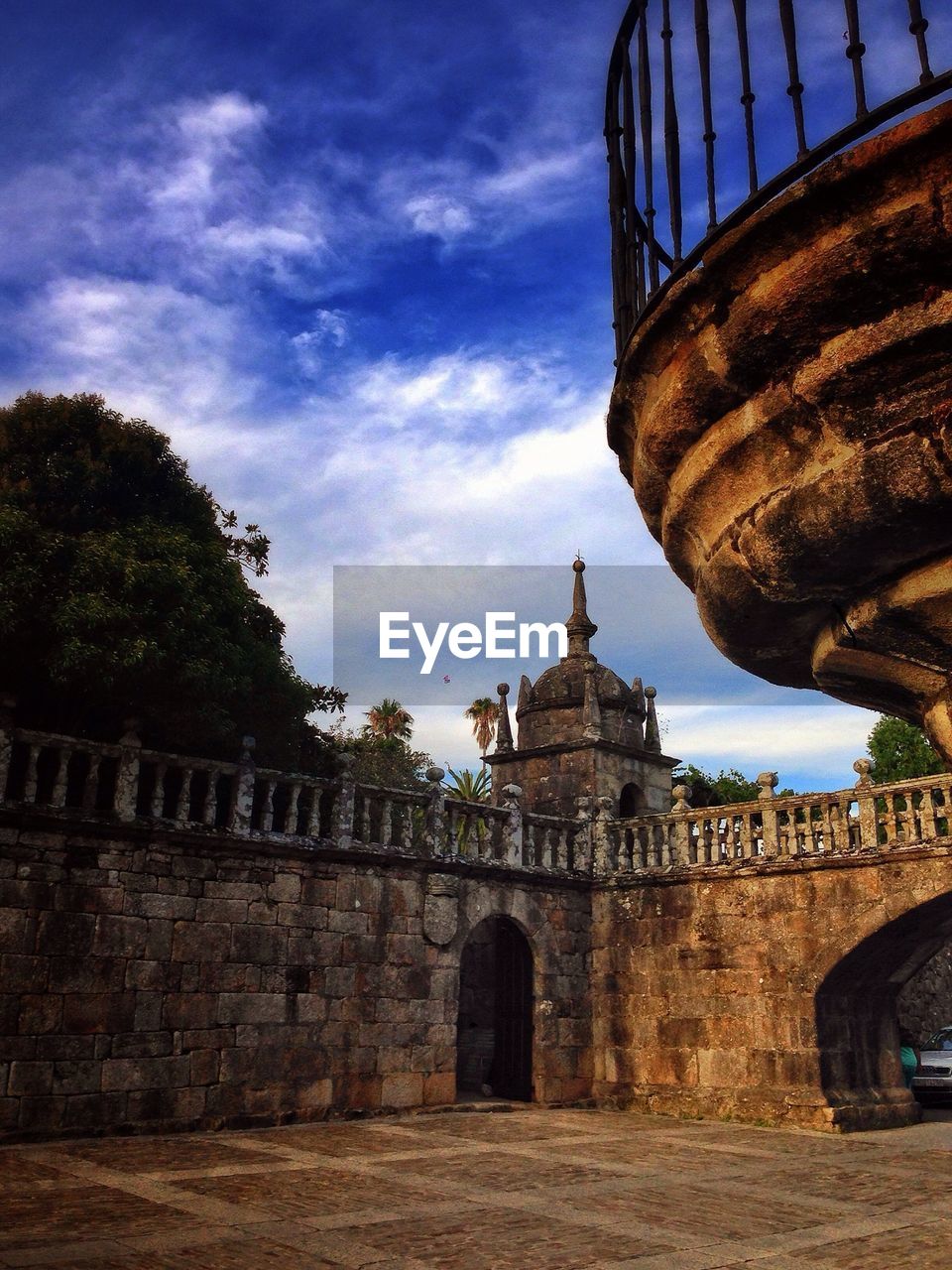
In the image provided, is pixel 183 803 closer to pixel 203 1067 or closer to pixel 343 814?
pixel 343 814

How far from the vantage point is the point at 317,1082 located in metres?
12.8

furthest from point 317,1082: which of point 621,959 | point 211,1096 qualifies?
point 621,959

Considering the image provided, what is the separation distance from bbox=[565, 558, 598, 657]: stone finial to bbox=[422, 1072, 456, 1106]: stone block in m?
7.98

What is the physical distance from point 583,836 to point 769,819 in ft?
11.2

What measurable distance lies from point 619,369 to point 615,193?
2.67 feet

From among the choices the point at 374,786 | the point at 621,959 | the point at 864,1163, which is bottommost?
the point at 864,1163

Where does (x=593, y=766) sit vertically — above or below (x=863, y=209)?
above

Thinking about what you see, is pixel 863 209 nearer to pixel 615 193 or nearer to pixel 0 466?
pixel 615 193

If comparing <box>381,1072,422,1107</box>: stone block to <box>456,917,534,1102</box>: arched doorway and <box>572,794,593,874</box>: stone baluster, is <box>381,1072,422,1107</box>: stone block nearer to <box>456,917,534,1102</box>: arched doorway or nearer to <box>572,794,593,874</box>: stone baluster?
<box>456,917,534,1102</box>: arched doorway

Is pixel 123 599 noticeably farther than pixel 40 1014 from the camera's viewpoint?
Yes

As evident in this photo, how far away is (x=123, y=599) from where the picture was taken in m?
12.7

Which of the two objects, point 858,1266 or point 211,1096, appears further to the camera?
point 211,1096

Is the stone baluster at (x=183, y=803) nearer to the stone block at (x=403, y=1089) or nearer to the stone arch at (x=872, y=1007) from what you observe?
the stone block at (x=403, y=1089)

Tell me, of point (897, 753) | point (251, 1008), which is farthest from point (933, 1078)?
point (897, 753)
